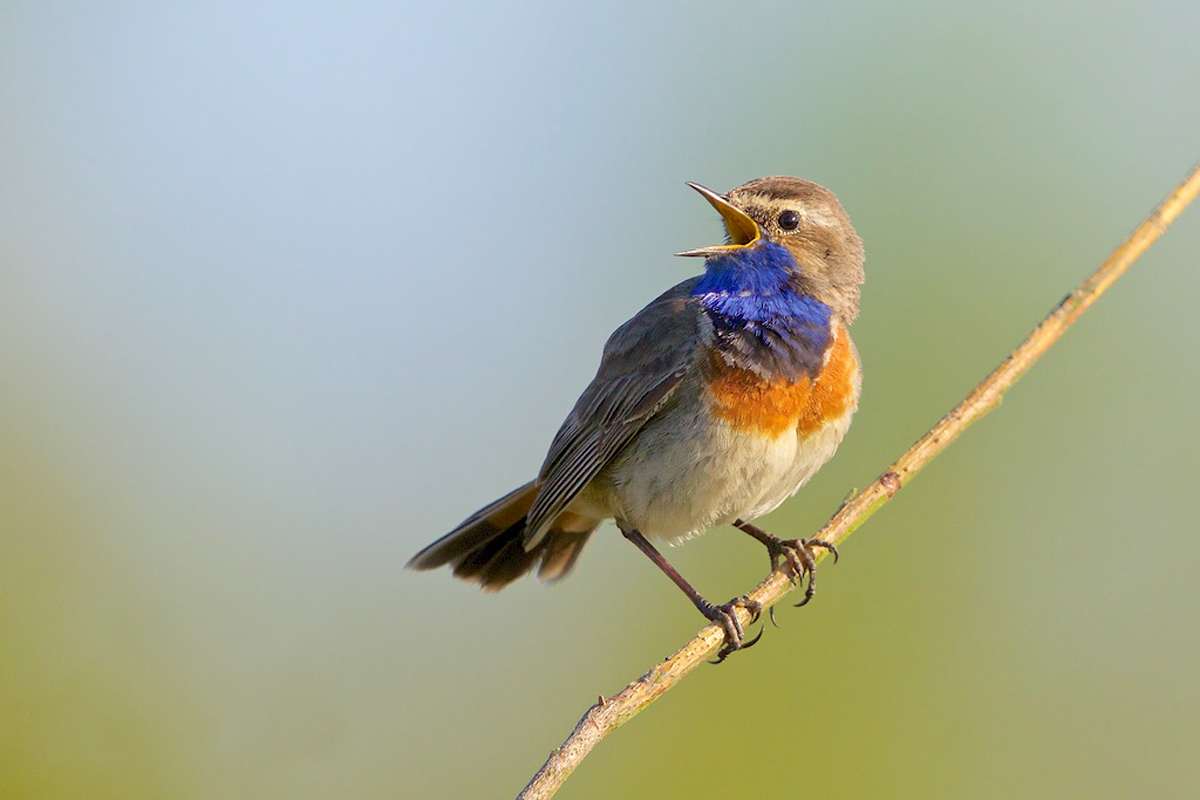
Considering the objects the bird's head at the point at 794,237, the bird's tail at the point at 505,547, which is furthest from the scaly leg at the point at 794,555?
the bird's head at the point at 794,237

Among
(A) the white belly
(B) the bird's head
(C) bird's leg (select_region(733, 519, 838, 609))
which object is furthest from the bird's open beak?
(C) bird's leg (select_region(733, 519, 838, 609))

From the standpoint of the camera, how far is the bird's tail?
647 centimetres

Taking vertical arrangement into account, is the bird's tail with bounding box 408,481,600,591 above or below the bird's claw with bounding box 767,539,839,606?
above

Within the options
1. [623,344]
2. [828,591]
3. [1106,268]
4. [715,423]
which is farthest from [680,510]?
[1106,268]

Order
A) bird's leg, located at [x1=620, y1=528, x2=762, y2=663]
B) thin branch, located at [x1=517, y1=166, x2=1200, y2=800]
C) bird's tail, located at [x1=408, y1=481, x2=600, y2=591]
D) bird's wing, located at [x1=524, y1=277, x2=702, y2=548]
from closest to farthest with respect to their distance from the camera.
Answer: thin branch, located at [x1=517, y1=166, x2=1200, y2=800]
bird's leg, located at [x1=620, y1=528, x2=762, y2=663]
bird's wing, located at [x1=524, y1=277, x2=702, y2=548]
bird's tail, located at [x1=408, y1=481, x2=600, y2=591]

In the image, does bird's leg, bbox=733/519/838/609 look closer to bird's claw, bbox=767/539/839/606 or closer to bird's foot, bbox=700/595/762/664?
bird's claw, bbox=767/539/839/606

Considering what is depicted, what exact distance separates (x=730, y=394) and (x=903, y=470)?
1.16m

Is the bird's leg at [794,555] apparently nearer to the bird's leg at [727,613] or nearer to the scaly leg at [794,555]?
the scaly leg at [794,555]

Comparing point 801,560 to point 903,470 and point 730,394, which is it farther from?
Result: point 903,470

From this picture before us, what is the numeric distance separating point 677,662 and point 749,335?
198cm

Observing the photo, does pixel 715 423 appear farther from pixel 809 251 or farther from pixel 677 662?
pixel 677 662

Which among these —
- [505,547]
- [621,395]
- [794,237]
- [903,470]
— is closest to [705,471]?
[621,395]

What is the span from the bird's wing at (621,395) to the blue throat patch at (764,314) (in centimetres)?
14

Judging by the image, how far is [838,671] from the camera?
7.10 metres
